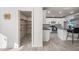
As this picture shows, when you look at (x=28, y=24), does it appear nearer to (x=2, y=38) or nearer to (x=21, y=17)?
(x=21, y=17)

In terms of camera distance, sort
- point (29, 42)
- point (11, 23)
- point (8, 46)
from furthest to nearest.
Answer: point (29, 42)
point (11, 23)
point (8, 46)

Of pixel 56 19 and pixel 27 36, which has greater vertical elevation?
pixel 56 19
